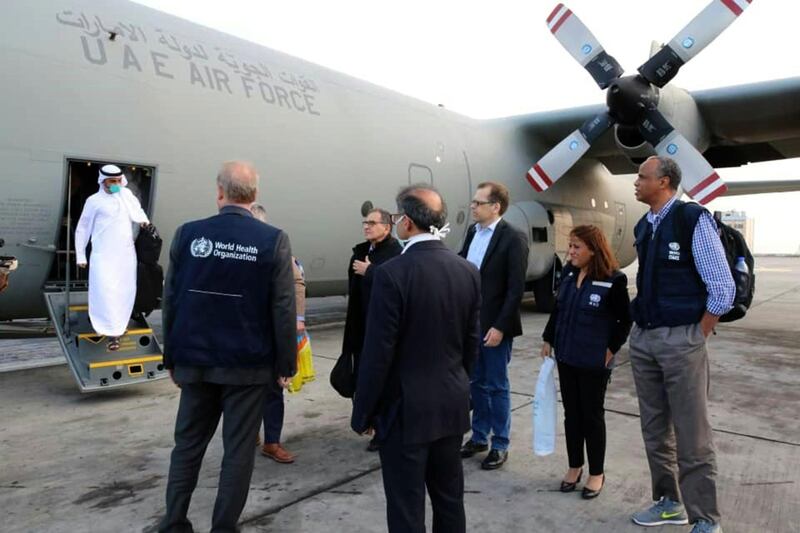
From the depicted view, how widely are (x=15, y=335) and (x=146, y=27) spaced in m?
4.37

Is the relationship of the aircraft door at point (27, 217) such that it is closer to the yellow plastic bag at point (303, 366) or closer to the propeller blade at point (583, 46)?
the yellow plastic bag at point (303, 366)

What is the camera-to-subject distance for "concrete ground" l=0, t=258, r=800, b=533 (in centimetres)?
298

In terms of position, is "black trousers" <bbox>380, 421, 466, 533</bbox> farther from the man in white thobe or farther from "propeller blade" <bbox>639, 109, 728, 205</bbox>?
"propeller blade" <bbox>639, 109, 728, 205</bbox>

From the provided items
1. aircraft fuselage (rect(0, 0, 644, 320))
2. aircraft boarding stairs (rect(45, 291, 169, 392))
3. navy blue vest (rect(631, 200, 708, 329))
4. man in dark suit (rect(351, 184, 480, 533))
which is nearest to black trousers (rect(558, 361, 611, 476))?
navy blue vest (rect(631, 200, 708, 329))

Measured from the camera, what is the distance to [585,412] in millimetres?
3307

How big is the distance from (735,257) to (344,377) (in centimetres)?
209

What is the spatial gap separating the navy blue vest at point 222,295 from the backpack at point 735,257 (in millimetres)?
1914

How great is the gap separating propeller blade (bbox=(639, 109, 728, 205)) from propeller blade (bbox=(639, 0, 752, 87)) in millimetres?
560

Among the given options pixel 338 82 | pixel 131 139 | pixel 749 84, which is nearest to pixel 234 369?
pixel 131 139

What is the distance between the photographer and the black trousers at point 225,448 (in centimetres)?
257

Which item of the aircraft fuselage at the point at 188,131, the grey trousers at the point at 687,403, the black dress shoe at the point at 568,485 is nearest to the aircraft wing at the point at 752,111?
the aircraft fuselage at the point at 188,131

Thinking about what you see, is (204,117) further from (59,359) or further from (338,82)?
(59,359)

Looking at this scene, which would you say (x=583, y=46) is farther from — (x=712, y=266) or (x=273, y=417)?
(x=273, y=417)

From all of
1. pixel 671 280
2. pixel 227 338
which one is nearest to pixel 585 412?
pixel 671 280
